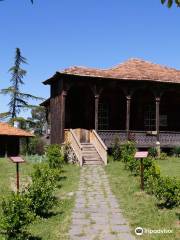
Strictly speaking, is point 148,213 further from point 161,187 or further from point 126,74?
point 126,74

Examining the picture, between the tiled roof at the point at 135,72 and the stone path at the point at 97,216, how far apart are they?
1141 centimetres

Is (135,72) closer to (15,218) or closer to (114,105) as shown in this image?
(114,105)

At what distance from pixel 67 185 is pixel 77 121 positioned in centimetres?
1357

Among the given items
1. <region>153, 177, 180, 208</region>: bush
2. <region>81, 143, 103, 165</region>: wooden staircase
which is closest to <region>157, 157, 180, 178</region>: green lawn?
<region>81, 143, 103, 165</region>: wooden staircase

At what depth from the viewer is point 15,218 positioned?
808 cm

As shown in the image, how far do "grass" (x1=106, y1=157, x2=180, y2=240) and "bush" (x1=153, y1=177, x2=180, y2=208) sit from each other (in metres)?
0.27

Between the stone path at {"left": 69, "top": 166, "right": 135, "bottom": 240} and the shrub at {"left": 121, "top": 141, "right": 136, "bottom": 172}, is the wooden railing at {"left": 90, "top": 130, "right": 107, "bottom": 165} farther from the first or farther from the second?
the stone path at {"left": 69, "top": 166, "right": 135, "bottom": 240}

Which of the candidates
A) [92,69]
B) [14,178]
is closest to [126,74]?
[92,69]

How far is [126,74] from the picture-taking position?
90.1 feet

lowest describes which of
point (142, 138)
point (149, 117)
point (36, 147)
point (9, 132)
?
point (36, 147)

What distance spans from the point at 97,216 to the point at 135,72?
19.0 meters

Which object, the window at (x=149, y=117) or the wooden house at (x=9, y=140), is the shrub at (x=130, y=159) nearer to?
the window at (x=149, y=117)

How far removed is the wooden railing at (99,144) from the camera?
2281 centimetres

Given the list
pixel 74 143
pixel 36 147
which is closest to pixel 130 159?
pixel 74 143
